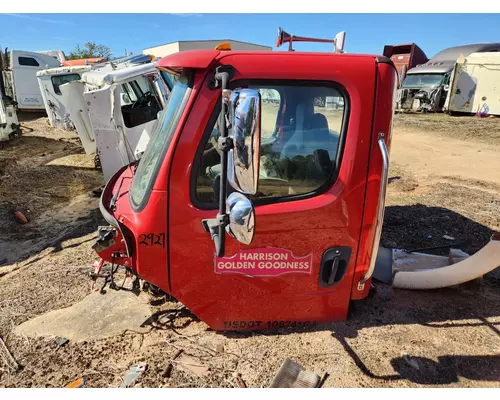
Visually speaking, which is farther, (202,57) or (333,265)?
(333,265)

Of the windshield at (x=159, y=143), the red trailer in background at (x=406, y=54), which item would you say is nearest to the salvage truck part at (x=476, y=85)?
the red trailer in background at (x=406, y=54)

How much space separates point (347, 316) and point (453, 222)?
2.96m

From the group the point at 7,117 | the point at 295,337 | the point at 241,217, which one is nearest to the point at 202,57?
the point at 241,217

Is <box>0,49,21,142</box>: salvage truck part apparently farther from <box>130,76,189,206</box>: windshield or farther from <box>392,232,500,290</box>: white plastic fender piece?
<box>392,232,500,290</box>: white plastic fender piece

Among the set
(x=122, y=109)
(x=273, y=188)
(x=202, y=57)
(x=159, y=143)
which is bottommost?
(x=122, y=109)

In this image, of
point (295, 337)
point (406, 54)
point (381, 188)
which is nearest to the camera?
point (381, 188)

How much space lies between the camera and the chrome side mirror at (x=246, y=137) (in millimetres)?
1556

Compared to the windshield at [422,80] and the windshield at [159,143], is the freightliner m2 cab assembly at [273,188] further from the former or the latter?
the windshield at [422,80]

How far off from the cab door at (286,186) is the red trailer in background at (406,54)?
2323 cm

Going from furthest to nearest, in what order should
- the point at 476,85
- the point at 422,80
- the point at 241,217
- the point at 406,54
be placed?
the point at 406,54 → the point at 422,80 → the point at 476,85 → the point at 241,217

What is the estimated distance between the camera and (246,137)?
5.23 ft

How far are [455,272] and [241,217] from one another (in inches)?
84.8

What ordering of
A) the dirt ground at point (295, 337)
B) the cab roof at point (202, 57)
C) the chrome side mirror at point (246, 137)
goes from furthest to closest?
the dirt ground at point (295, 337) → the cab roof at point (202, 57) → the chrome side mirror at point (246, 137)

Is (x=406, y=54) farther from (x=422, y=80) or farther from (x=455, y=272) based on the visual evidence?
(x=455, y=272)
